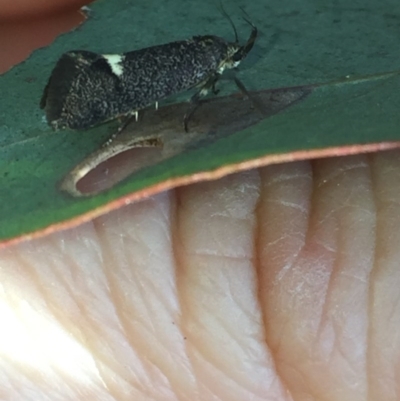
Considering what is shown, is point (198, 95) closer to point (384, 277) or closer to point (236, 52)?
point (236, 52)

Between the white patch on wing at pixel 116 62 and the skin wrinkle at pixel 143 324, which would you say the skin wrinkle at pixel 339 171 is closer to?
the skin wrinkle at pixel 143 324

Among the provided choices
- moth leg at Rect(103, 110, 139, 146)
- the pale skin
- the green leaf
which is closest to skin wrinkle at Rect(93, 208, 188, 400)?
the pale skin

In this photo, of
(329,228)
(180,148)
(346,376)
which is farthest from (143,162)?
(346,376)

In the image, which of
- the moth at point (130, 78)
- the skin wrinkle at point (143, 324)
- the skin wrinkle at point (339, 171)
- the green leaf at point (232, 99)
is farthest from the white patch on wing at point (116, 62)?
the skin wrinkle at point (339, 171)

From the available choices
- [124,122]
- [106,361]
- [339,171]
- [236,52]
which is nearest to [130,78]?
[124,122]

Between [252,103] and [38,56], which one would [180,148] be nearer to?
[252,103]

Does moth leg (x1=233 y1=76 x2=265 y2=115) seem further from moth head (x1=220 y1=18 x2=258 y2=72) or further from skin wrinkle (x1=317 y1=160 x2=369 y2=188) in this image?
skin wrinkle (x1=317 y1=160 x2=369 y2=188)

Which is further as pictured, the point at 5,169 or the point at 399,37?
the point at 399,37
